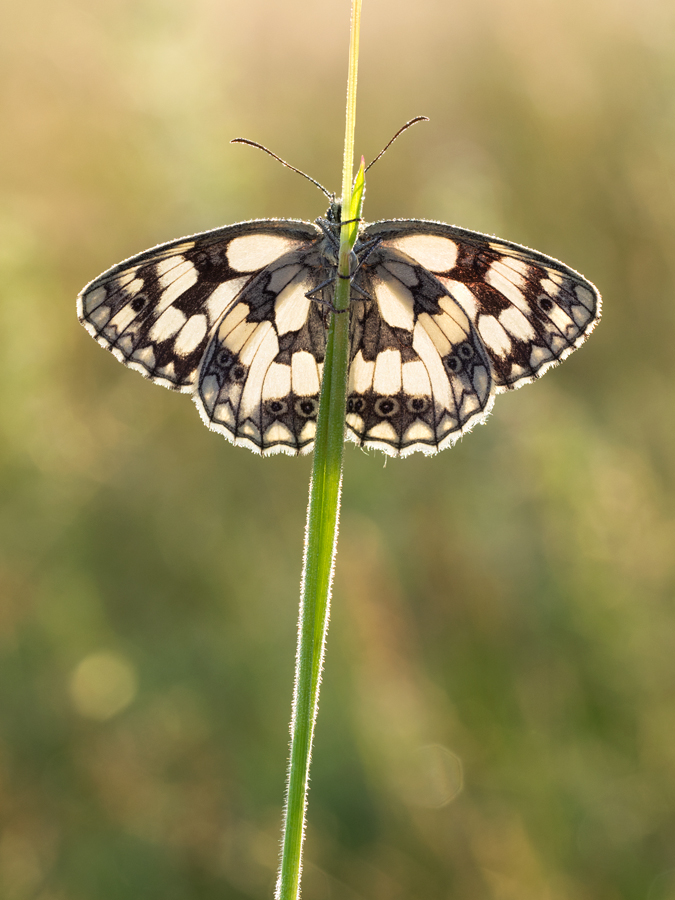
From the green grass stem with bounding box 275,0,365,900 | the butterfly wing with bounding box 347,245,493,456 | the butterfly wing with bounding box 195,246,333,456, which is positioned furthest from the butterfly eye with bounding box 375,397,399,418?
the green grass stem with bounding box 275,0,365,900

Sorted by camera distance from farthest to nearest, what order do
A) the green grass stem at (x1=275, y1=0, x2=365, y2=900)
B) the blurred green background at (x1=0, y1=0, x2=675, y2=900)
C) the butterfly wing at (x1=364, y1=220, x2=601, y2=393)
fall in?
1. the blurred green background at (x1=0, y1=0, x2=675, y2=900)
2. the butterfly wing at (x1=364, y1=220, x2=601, y2=393)
3. the green grass stem at (x1=275, y1=0, x2=365, y2=900)

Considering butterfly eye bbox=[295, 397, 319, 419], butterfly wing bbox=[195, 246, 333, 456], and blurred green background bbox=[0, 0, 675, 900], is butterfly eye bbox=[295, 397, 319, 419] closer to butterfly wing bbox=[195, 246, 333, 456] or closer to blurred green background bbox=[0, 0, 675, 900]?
butterfly wing bbox=[195, 246, 333, 456]

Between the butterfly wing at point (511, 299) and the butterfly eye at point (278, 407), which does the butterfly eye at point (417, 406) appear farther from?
the butterfly eye at point (278, 407)

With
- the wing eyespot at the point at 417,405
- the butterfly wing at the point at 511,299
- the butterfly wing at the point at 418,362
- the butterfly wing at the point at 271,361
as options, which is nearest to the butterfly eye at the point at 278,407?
the butterfly wing at the point at 271,361

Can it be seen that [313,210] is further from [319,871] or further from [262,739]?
[319,871]

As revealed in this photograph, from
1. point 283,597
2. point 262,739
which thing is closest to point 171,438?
point 283,597

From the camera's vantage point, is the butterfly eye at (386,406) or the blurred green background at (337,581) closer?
the butterfly eye at (386,406)
